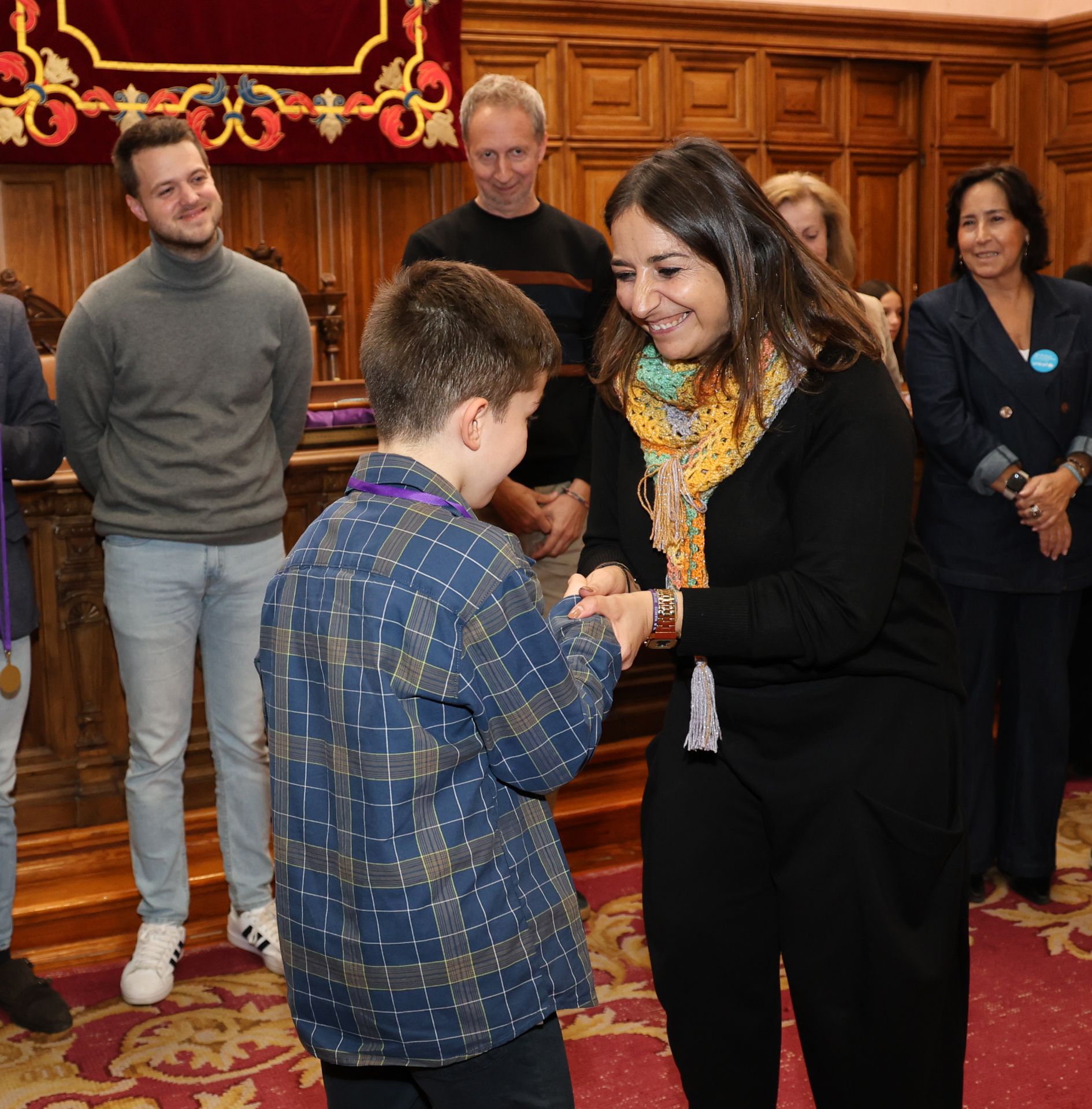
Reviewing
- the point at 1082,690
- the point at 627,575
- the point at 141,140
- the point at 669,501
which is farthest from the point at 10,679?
the point at 1082,690

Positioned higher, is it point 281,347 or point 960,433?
point 281,347

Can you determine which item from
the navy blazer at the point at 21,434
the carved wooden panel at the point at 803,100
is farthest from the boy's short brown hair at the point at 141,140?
the carved wooden panel at the point at 803,100

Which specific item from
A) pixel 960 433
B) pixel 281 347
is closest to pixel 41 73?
pixel 281 347

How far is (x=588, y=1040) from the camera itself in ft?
8.87

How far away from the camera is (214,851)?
3.50 meters

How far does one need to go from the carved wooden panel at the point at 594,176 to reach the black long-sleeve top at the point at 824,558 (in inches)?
174

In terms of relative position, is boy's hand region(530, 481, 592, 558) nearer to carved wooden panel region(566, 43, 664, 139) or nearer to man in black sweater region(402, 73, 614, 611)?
man in black sweater region(402, 73, 614, 611)

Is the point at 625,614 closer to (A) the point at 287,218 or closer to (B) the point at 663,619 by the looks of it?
(B) the point at 663,619

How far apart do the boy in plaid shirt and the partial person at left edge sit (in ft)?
4.96

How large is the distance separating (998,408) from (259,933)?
2.23 m

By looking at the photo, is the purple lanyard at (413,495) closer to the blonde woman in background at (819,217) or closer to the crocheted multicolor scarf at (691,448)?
the crocheted multicolor scarf at (691,448)

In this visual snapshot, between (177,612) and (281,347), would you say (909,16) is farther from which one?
(177,612)

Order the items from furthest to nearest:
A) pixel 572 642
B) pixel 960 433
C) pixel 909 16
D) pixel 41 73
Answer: pixel 909 16 → pixel 41 73 → pixel 960 433 → pixel 572 642

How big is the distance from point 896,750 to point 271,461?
1771 mm
